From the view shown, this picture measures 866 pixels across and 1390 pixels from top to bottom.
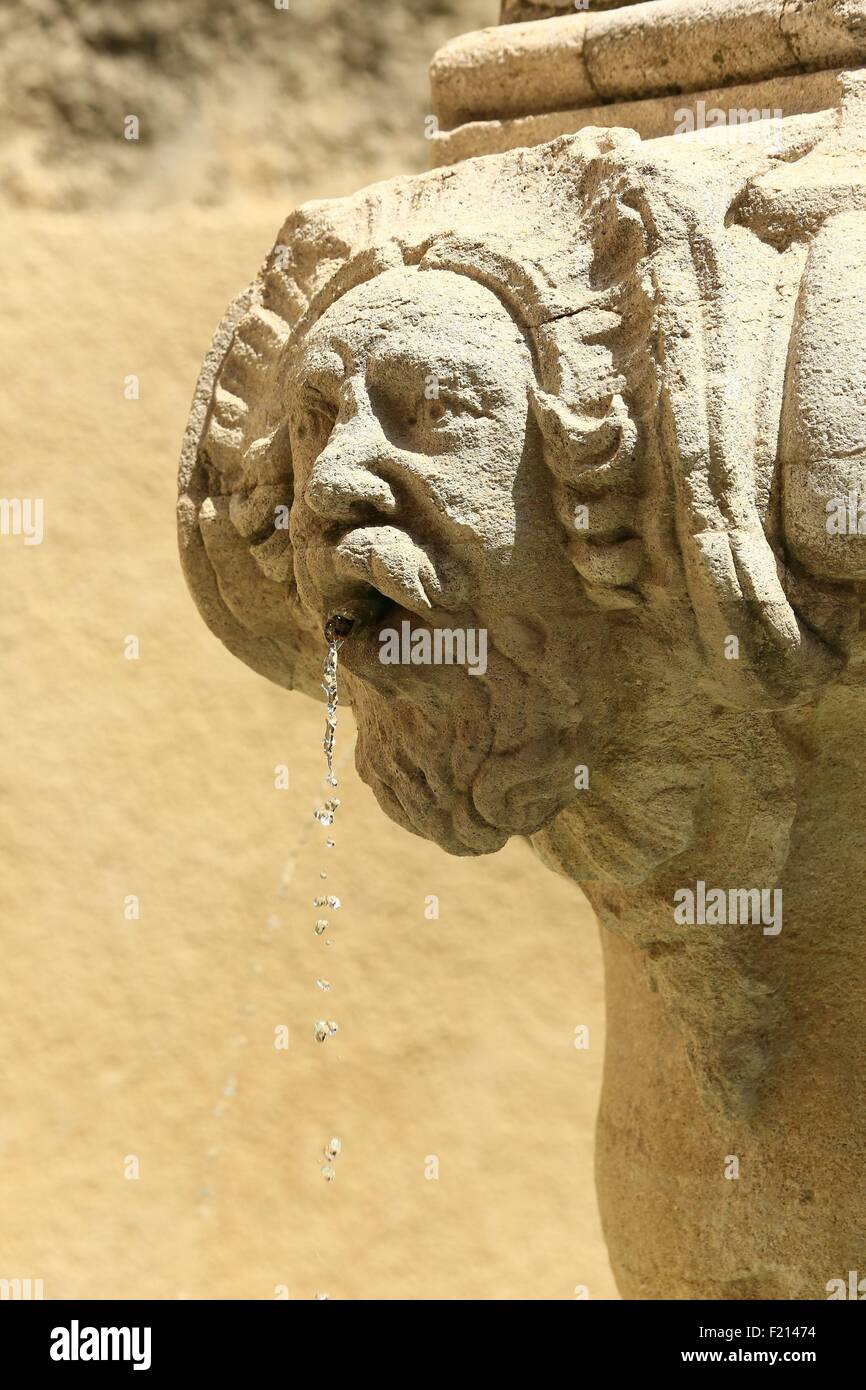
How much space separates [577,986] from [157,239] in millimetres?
1447

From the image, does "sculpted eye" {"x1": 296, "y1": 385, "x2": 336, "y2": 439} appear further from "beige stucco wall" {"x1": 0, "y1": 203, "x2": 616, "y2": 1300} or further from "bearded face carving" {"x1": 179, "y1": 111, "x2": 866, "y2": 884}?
"beige stucco wall" {"x1": 0, "y1": 203, "x2": 616, "y2": 1300}

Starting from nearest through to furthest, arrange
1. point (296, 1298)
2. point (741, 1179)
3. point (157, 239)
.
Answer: point (741, 1179), point (296, 1298), point (157, 239)

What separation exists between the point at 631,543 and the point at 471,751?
0.79ft

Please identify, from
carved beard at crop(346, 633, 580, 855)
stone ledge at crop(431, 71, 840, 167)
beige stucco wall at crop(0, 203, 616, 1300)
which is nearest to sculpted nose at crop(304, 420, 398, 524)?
carved beard at crop(346, 633, 580, 855)

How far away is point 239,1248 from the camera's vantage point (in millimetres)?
3270

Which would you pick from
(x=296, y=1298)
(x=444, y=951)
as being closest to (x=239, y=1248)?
(x=296, y=1298)

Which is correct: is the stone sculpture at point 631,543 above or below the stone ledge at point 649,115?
below

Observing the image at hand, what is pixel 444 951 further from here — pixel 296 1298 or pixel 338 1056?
pixel 296 1298

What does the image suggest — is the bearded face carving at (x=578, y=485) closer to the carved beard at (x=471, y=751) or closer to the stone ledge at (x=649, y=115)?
the carved beard at (x=471, y=751)

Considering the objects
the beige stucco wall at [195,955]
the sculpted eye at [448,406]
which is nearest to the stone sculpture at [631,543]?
the sculpted eye at [448,406]

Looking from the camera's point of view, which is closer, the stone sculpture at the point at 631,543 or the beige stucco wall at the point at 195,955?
the stone sculpture at the point at 631,543

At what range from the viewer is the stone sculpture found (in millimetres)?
1578

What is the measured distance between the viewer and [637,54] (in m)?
1.91

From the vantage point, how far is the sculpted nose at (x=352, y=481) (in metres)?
1.66
